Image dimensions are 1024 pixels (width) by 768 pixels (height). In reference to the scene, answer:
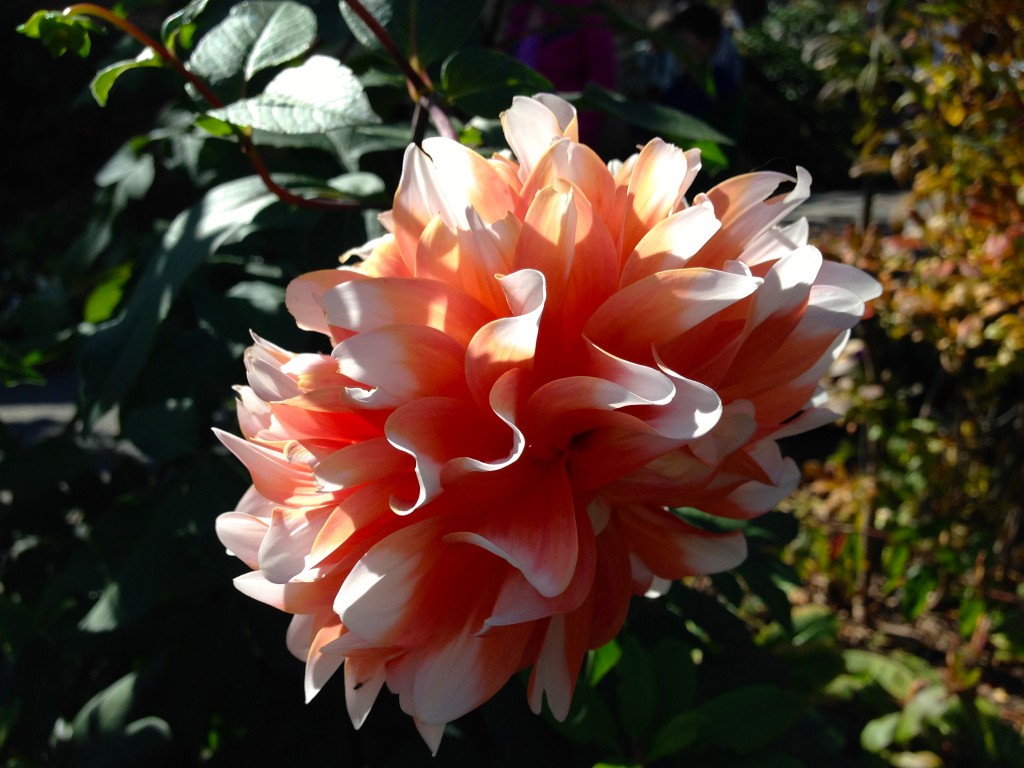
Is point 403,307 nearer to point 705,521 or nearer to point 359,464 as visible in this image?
point 359,464

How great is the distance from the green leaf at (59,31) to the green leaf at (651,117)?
1.41ft

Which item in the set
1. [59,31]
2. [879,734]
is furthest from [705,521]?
[879,734]

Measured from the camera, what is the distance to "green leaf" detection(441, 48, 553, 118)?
2.52 feet

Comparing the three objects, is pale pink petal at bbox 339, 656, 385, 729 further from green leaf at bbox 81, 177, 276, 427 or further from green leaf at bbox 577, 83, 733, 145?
green leaf at bbox 577, 83, 733, 145

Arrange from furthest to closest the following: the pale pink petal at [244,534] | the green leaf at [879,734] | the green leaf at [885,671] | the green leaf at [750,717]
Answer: the green leaf at [885,671] → the green leaf at [879,734] → the green leaf at [750,717] → the pale pink petal at [244,534]

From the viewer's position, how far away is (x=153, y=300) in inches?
30.9

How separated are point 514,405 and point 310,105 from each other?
1.11 feet

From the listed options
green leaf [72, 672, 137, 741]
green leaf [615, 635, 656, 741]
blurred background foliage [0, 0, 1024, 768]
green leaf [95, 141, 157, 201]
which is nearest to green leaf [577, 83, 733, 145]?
blurred background foliage [0, 0, 1024, 768]

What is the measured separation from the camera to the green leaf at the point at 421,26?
0.77m

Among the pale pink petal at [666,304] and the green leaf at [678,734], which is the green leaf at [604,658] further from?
the pale pink petal at [666,304]

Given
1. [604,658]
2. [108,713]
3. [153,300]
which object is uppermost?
[153,300]

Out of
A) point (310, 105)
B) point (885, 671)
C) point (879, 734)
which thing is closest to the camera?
point (310, 105)

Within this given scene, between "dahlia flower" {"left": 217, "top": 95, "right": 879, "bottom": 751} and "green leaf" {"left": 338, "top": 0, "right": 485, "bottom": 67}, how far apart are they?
28cm

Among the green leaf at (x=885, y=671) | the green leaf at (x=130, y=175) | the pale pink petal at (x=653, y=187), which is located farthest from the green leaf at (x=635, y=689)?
the green leaf at (x=885, y=671)
